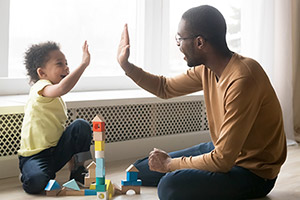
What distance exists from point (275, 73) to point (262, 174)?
134cm

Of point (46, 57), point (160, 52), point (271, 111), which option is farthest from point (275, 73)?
point (46, 57)

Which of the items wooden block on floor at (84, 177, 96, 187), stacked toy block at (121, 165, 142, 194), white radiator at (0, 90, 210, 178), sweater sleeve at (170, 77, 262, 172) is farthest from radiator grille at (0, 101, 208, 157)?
sweater sleeve at (170, 77, 262, 172)

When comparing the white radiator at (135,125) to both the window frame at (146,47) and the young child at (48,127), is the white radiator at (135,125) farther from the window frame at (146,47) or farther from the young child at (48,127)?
the window frame at (146,47)

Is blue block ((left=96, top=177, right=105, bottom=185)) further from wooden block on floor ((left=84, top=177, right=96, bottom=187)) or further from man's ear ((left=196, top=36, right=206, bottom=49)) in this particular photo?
man's ear ((left=196, top=36, right=206, bottom=49))

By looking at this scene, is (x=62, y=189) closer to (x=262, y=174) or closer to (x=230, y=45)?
(x=262, y=174)

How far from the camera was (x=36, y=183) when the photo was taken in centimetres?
189

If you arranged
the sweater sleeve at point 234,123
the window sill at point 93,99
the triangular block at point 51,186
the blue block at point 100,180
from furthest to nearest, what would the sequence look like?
1. the window sill at point 93,99
2. the triangular block at point 51,186
3. the blue block at point 100,180
4. the sweater sleeve at point 234,123

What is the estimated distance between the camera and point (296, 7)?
3064mm

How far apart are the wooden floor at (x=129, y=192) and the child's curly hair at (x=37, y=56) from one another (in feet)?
1.42

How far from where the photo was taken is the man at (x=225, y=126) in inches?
65.3

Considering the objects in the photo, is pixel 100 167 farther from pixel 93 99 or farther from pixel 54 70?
pixel 93 99

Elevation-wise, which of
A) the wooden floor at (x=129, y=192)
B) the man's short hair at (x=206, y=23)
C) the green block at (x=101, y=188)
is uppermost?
the man's short hair at (x=206, y=23)

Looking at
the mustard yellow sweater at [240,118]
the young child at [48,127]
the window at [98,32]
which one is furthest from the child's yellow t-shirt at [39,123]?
the window at [98,32]

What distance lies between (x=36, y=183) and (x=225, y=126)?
74cm
